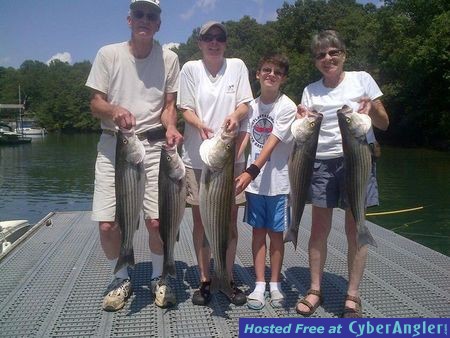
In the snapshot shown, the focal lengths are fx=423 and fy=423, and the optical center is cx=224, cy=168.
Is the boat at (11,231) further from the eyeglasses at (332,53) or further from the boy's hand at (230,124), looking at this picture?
the eyeglasses at (332,53)

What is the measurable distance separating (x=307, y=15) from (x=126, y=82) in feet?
181

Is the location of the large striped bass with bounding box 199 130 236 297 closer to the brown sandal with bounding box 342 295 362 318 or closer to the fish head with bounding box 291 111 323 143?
the fish head with bounding box 291 111 323 143

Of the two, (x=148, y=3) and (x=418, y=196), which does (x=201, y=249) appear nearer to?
(x=148, y=3)

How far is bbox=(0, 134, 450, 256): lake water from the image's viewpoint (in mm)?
10477

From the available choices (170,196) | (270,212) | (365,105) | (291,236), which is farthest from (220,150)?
(365,105)

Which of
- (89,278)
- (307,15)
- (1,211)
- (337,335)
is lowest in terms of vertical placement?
(1,211)

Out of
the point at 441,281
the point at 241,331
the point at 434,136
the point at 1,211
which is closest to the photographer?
the point at 241,331

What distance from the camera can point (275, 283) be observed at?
4277 millimetres

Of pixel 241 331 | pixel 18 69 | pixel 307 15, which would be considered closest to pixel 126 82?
pixel 241 331

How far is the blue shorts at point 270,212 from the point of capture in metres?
4.10

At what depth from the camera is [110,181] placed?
4059mm

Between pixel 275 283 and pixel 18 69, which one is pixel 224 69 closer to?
pixel 275 283

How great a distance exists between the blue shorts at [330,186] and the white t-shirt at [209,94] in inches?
29.8

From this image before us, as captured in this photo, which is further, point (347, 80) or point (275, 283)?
point (275, 283)
